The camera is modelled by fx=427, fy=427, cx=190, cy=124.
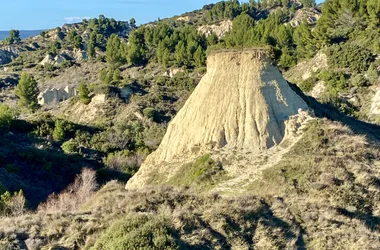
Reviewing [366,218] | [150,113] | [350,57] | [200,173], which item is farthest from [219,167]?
[350,57]

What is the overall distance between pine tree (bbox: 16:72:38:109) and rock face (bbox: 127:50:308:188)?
42.9 metres

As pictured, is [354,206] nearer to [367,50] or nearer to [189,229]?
[189,229]

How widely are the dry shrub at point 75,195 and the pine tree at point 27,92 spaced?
103 feet

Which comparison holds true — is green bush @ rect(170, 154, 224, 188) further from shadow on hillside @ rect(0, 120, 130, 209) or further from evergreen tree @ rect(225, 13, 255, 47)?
evergreen tree @ rect(225, 13, 255, 47)

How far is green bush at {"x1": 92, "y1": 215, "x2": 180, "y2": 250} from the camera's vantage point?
12.4m

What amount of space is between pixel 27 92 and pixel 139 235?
5516 cm

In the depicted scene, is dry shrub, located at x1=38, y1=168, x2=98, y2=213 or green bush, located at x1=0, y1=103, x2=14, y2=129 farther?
green bush, located at x1=0, y1=103, x2=14, y2=129

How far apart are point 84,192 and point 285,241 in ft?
59.7

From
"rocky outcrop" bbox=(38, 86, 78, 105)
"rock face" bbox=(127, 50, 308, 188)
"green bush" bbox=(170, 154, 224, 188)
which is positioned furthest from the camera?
"rocky outcrop" bbox=(38, 86, 78, 105)

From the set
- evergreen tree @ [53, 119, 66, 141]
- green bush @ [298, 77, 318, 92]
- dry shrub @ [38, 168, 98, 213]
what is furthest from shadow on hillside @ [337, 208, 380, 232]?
green bush @ [298, 77, 318, 92]

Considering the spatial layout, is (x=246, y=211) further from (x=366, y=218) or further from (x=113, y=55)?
(x=113, y=55)

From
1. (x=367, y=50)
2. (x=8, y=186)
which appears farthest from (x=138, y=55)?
(x=8, y=186)

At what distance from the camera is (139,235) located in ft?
41.5

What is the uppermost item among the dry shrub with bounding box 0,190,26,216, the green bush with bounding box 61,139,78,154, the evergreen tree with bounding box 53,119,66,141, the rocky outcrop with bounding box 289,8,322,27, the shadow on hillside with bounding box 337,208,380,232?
the rocky outcrop with bounding box 289,8,322,27
